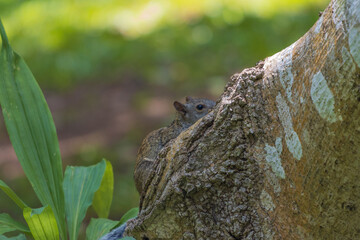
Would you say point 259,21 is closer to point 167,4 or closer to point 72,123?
point 167,4

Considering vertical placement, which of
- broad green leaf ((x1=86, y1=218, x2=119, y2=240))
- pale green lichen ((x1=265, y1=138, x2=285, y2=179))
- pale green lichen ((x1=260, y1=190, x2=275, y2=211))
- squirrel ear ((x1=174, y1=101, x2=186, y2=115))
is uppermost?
squirrel ear ((x1=174, y1=101, x2=186, y2=115))

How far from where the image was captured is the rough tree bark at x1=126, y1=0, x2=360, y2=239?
136 centimetres

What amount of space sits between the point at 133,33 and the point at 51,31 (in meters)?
1.26

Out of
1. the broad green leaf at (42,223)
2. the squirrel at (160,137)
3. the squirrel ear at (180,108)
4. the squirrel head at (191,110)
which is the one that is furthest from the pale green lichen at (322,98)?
the squirrel ear at (180,108)

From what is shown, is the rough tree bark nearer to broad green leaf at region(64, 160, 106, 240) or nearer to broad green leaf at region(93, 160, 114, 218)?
broad green leaf at region(64, 160, 106, 240)

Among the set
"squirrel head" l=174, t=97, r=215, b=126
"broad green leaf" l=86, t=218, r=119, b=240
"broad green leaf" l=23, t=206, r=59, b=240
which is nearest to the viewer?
"broad green leaf" l=23, t=206, r=59, b=240

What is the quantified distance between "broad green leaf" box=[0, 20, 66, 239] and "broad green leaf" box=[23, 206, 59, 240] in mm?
145

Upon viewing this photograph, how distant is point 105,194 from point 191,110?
1010 mm

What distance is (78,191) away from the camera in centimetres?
252

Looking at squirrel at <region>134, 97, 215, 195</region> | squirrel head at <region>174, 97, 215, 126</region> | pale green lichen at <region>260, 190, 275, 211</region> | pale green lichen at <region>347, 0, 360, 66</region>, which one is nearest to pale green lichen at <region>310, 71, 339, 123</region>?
pale green lichen at <region>347, 0, 360, 66</region>

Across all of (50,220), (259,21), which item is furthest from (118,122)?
(50,220)

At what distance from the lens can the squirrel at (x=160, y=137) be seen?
253 centimetres

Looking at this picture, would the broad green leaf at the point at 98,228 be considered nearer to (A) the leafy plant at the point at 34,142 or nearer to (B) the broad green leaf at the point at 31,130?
(A) the leafy plant at the point at 34,142

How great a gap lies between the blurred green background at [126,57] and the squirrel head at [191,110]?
142 cm
